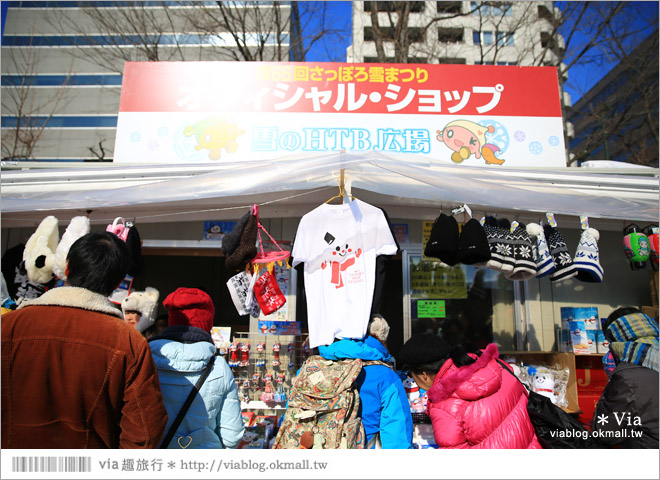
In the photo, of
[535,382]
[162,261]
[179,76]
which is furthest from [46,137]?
[535,382]

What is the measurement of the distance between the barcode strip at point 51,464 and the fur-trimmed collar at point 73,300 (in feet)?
1.87

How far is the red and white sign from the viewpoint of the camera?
14.3ft

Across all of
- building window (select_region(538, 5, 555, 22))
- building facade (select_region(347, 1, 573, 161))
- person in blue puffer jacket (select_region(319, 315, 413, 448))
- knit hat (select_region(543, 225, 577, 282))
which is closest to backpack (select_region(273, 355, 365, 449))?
person in blue puffer jacket (select_region(319, 315, 413, 448))

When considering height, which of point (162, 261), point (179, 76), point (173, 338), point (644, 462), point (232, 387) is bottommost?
point (644, 462)

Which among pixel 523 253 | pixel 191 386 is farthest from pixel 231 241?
pixel 523 253

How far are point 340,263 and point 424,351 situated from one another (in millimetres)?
800

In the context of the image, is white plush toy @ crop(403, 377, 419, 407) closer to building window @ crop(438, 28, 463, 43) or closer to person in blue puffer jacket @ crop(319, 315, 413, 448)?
person in blue puffer jacket @ crop(319, 315, 413, 448)

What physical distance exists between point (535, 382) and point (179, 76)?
489cm

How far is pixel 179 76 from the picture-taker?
4590mm

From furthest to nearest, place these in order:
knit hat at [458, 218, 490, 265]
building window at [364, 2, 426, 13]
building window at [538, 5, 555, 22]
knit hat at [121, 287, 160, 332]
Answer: building window at [364, 2, 426, 13], building window at [538, 5, 555, 22], knit hat at [121, 287, 160, 332], knit hat at [458, 218, 490, 265]

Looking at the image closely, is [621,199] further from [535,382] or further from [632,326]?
[535,382]

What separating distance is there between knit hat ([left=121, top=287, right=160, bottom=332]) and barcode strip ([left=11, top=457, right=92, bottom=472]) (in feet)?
6.88

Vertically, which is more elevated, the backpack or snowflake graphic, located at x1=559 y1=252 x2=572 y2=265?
snowflake graphic, located at x1=559 y1=252 x2=572 y2=265

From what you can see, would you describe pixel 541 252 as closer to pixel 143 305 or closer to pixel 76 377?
pixel 76 377
